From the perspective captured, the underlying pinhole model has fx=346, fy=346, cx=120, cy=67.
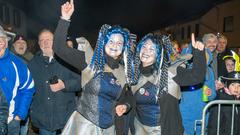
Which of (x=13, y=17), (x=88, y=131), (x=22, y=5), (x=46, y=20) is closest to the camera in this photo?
(x=88, y=131)

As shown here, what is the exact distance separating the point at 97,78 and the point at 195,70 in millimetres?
1141

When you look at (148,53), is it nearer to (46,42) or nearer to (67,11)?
(67,11)

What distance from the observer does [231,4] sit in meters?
31.2

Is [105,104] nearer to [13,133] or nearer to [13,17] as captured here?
[13,133]

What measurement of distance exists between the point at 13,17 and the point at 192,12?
24165mm

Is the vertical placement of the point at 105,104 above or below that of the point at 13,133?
above

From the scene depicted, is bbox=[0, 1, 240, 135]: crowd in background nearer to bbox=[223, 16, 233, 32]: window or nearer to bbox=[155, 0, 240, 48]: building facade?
bbox=[155, 0, 240, 48]: building facade

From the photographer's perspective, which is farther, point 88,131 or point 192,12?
point 192,12

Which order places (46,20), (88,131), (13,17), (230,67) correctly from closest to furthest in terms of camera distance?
(88,131) → (230,67) → (13,17) → (46,20)

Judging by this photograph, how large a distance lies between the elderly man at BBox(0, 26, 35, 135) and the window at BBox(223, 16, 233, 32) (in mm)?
28450

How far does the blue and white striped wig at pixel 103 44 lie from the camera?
394 centimetres

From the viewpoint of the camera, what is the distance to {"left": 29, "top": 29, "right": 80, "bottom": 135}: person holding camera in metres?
5.07

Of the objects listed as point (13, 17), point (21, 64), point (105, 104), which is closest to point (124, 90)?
point (105, 104)

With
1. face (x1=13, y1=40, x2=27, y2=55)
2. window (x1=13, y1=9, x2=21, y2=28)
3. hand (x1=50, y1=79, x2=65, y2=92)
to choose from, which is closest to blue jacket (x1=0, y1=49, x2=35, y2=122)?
hand (x1=50, y1=79, x2=65, y2=92)
